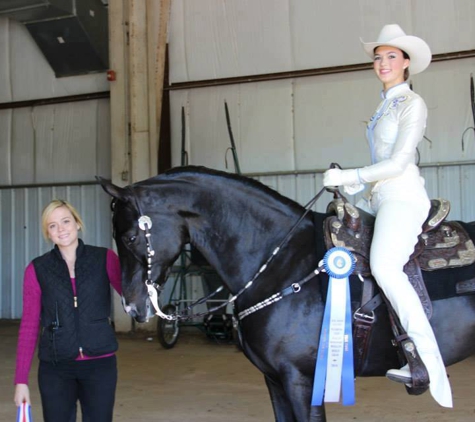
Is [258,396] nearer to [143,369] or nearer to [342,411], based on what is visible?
[342,411]

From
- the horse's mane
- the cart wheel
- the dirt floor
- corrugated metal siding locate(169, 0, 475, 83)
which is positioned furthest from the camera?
the cart wheel

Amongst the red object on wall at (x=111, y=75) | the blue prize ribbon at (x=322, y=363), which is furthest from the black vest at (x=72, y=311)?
the red object on wall at (x=111, y=75)

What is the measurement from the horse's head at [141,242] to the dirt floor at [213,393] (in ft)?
7.32

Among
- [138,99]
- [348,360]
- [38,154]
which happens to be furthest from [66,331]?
[38,154]

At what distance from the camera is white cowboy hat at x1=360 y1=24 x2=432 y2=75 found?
2850 mm

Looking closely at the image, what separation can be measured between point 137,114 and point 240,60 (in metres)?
1.52

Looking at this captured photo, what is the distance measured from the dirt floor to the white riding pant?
204 centimetres

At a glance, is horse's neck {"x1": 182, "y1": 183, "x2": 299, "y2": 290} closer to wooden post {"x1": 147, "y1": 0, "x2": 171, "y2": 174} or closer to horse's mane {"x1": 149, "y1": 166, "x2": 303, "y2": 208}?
horse's mane {"x1": 149, "y1": 166, "x2": 303, "y2": 208}

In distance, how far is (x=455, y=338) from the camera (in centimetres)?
279

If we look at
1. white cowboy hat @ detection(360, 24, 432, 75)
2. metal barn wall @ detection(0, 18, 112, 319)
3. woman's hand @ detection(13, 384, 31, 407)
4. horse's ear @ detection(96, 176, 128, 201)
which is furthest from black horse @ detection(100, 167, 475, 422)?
metal barn wall @ detection(0, 18, 112, 319)

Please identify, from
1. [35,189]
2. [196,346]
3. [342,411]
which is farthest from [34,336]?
[35,189]

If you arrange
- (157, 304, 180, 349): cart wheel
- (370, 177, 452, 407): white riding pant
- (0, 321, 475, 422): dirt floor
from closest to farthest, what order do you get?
(370, 177, 452, 407): white riding pant
(0, 321, 475, 422): dirt floor
(157, 304, 180, 349): cart wheel

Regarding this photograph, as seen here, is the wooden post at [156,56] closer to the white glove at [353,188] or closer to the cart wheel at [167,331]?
the cart wheel at [167,331]

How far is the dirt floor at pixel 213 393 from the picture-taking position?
4656 mm
